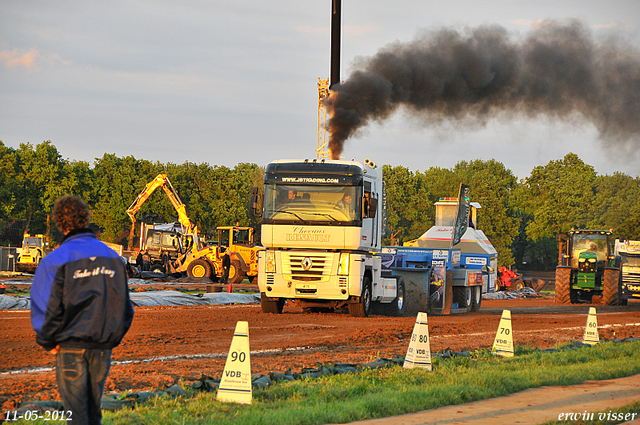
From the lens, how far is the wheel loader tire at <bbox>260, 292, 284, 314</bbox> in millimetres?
19547

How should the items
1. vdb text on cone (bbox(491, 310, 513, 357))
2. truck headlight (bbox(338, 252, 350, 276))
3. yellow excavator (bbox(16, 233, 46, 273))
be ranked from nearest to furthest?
vdb text on cone (bbox(491, 310, 513, 357)), truck headlight (bbox(338, 252, 350, 276)), yellow excavator (bbox(16, 233, 46, 273))

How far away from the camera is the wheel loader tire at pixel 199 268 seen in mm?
35128

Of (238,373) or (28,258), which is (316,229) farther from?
(28,258)

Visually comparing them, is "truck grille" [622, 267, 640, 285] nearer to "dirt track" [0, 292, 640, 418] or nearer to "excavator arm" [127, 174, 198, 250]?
"dirt track" [0, 292, 640, 418]

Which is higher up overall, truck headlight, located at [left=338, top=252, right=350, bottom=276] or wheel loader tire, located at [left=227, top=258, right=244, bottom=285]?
truck headlight, located at [left=338, top=252, right=350, bottom=276]

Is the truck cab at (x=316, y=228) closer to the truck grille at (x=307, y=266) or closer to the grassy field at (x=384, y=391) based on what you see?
the truck grille at (x=307, y=266)

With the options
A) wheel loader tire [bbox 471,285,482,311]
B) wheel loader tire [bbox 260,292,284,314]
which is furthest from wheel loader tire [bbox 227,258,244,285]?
wheel loader tire [bbox 260,292,284,314]

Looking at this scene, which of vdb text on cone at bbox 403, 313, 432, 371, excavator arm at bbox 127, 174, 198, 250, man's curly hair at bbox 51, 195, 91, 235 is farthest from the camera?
excavator arm at bbox 127, 174, 198, 250

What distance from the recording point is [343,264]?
17859mm

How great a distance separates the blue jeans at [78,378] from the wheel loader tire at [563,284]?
1210 inches

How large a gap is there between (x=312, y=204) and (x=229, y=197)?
201ft

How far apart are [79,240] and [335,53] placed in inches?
1027

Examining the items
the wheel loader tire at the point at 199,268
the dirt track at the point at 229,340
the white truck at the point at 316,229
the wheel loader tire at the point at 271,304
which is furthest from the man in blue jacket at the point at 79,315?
the wheel loader tire at the point at 199,268

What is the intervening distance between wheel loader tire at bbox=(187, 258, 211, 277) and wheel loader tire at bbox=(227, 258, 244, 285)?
1293mm
